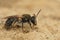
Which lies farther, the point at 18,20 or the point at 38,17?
the point at 38,17

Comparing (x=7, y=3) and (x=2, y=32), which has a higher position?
(x=7, y=3)

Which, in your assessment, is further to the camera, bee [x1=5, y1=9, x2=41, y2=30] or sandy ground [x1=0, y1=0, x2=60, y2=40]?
bee [x1=5, y1=9, x2=41, y2=30]

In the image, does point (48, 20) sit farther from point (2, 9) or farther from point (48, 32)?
point (2, 9)

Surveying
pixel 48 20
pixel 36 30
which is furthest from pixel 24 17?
pixel 48 20

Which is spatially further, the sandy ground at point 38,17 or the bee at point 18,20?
the bee at point 18,20

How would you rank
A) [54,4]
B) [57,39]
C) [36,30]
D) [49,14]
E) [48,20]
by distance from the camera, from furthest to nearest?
[54,4]
[49,14]
[48,20]
[36,30]
[57,39]

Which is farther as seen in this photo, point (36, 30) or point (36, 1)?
point (36, 1)

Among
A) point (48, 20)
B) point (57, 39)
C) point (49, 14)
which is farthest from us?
point (49, 14)
